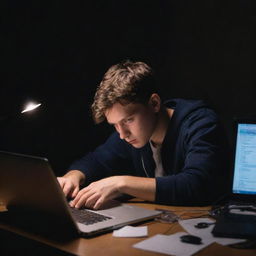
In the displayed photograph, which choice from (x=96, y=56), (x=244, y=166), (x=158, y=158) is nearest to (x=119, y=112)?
(x=158, y=158)

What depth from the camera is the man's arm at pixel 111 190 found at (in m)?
1.45

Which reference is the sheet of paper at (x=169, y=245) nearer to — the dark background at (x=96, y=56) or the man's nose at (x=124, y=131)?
the man's nose at (x=124, y=131)

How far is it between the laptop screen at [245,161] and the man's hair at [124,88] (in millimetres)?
499

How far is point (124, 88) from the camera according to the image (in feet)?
5.79

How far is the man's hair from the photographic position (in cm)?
177

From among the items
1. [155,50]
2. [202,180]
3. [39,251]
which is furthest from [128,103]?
[155,50]

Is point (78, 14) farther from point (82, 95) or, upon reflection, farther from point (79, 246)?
point (79, 246)

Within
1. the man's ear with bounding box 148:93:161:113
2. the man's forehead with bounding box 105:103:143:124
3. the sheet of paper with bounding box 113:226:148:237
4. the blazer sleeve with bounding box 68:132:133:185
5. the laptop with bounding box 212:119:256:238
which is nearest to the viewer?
the sheet of paper with bounding box 113:226:148:237

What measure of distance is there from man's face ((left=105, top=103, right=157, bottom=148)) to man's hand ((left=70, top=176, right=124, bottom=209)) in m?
0.35

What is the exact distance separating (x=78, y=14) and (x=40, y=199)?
1.25 meters

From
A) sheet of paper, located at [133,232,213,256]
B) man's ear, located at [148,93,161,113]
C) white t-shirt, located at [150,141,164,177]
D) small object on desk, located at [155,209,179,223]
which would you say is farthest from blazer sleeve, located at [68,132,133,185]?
sheet of paper, located at [133,232,213,256]

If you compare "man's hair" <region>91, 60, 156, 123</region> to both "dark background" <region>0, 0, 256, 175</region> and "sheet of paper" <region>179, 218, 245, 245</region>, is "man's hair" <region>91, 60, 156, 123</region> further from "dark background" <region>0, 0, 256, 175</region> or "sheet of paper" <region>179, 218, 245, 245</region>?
"sheet of paper" <region>179, 218, 245, 245</region>

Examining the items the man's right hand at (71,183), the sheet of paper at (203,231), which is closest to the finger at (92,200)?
the man's right hand at (71,183)

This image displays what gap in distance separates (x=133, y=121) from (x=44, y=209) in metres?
0.67
